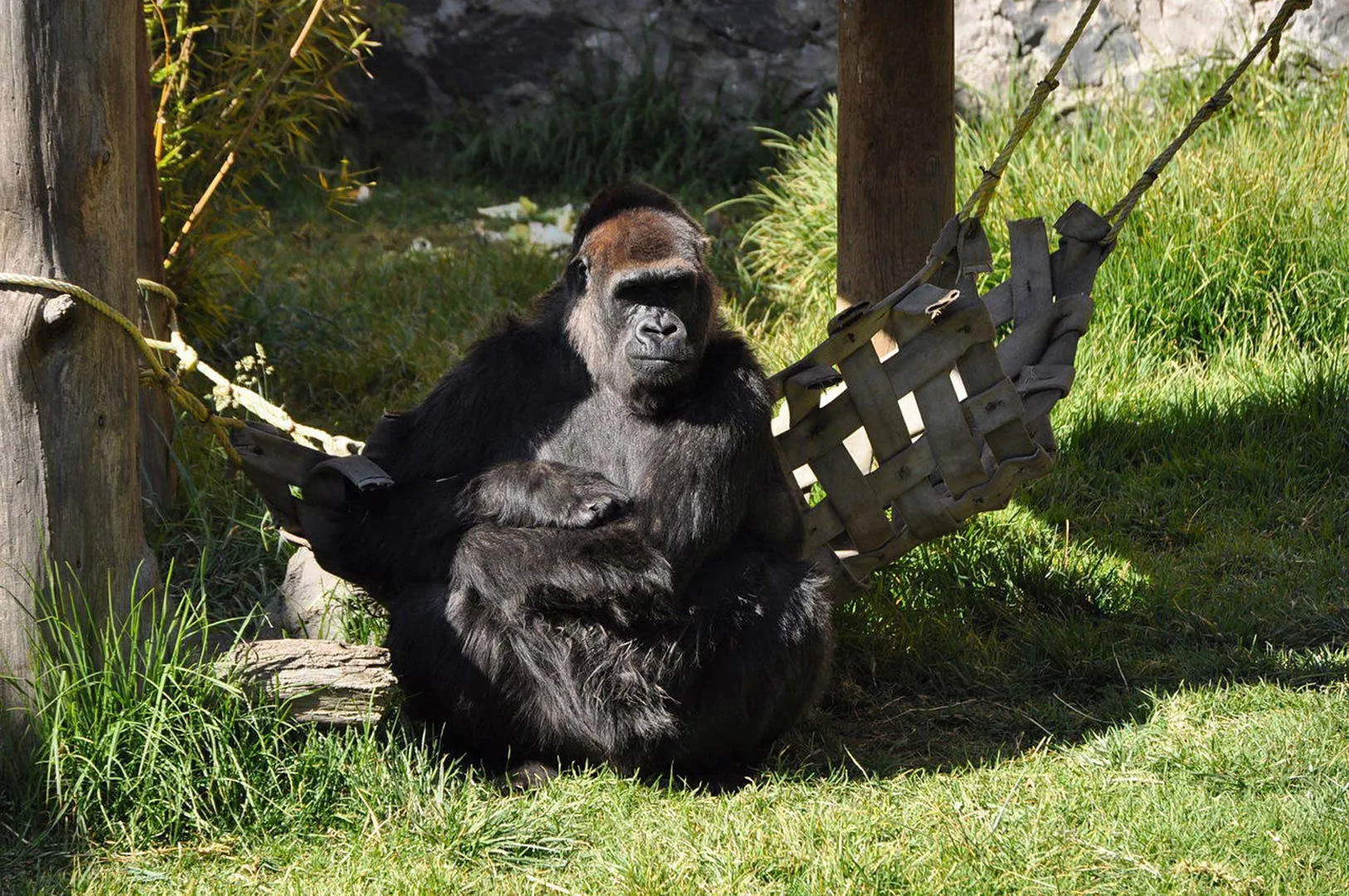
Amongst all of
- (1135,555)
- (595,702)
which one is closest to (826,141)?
(1135,555)

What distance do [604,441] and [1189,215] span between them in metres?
3.50

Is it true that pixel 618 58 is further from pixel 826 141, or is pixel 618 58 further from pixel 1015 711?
pixel 1015 711

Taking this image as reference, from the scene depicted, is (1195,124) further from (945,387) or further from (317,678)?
(317,678)

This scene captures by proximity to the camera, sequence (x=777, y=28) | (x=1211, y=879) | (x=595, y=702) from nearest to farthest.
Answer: (x=1211, y=879)
(x=595, y=702)
(x=777, y=28)

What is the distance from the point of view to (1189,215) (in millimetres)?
6094

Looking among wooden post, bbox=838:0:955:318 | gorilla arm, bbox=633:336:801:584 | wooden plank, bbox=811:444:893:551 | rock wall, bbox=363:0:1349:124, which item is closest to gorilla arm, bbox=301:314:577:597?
gorilla arm, bbox=633:336:801:584

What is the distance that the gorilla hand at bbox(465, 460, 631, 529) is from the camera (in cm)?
357

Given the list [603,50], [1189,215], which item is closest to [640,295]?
[1189,215]

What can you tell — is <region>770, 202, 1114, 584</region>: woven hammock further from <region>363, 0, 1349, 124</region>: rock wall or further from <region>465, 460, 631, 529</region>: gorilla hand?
<region>363, 0, 1349, 124</region>: rock wall

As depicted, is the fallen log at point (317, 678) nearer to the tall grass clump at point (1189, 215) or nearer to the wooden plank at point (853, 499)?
the wooden plank at point (853, 499)

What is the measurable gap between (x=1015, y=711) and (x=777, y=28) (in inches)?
242

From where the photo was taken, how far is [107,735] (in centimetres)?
310

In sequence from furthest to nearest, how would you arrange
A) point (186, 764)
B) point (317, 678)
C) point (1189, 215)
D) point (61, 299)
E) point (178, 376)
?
point (1189, 215), point (178, 376), point (317, 678), point (186, 764), point (61, 299)

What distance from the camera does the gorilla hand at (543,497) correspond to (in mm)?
3568
